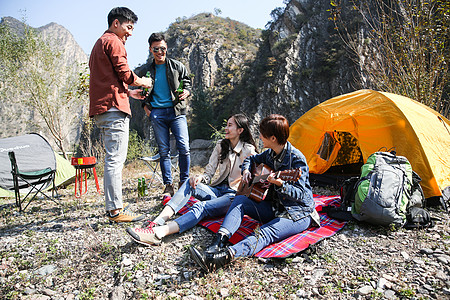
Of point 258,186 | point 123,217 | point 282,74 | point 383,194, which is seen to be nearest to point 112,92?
point 123,217

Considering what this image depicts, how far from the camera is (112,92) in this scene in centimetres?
299

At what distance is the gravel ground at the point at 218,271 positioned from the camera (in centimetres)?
205

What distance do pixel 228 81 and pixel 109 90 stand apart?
39.5 metres

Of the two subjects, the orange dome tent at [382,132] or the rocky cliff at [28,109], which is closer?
the orange dome tent at [382,132]

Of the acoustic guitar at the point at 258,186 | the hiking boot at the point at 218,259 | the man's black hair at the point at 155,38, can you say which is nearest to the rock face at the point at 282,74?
the man's black hair at the point at 155,38

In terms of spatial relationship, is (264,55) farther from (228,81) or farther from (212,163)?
(212,163)

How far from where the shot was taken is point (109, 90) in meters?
2.99

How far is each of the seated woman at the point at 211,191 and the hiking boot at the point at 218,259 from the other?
65 cm

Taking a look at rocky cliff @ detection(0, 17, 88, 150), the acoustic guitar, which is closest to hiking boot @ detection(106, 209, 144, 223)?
the acoustic guitar

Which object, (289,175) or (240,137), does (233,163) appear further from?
(289,175)

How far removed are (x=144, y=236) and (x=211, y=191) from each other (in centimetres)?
101

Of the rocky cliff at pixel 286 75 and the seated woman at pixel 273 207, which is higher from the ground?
the rocky cliff at pixel 286 75

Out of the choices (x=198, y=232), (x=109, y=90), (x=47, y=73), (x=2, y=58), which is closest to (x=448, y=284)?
(x=198, y=232)

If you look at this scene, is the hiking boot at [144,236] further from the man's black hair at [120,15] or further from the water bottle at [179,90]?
A: the man's black hair at [120,15]
